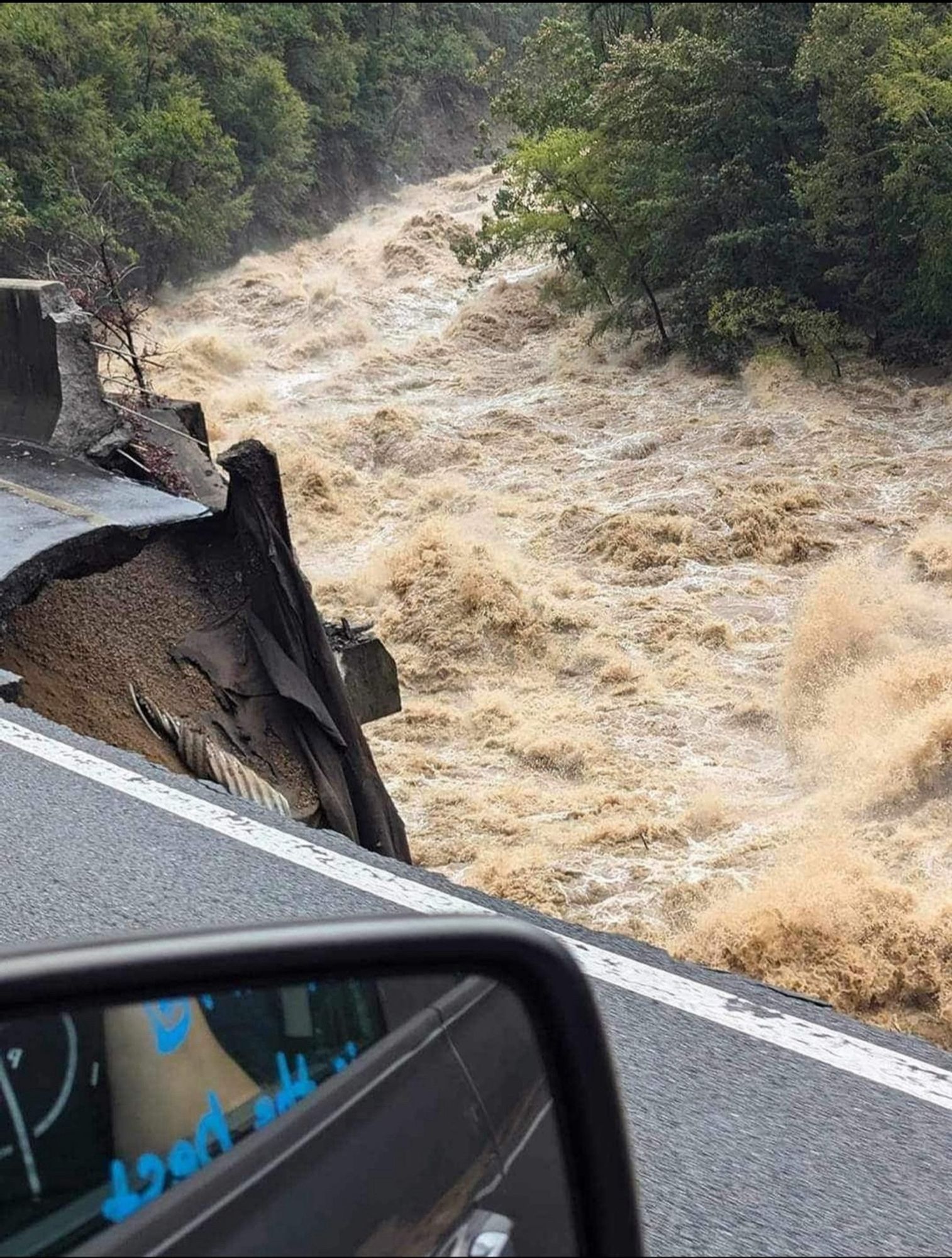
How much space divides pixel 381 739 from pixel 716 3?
16.7m

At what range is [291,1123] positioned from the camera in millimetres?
1119

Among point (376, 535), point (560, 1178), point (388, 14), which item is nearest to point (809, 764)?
point (376, 535)

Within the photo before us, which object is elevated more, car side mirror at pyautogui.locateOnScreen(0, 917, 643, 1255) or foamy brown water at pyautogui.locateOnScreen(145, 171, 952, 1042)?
car side mirror at pyautogui.locateOnScreen(0, 917, 643, 1255)

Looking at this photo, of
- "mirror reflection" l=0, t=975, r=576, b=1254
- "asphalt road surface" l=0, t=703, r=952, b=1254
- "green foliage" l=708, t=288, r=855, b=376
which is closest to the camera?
"mirror reflection" l=0, t=975, r=576, b=1254

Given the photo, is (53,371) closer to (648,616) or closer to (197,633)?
(197,633)

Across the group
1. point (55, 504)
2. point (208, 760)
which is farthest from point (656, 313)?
point (208, 760)

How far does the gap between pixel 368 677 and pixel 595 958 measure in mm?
4118

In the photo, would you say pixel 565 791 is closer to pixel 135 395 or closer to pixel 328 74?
pixel 135 395

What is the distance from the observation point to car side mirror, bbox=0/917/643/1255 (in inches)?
41.1

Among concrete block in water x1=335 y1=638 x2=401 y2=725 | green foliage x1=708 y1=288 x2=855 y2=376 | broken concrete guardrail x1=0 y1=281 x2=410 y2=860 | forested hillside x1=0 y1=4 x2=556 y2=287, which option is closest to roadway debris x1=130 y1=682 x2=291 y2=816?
broken concrete guardrail x1=0 y1=281 x2=410 y2=860

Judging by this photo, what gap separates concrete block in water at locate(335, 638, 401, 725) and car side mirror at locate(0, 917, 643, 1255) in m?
6.25

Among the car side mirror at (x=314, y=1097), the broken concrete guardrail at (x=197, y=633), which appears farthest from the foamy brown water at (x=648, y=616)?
the car side mirror at (x=314, y=1097)

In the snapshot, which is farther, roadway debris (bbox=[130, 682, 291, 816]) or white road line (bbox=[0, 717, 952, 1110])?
roadway debris (bbox=[130, 682, 291, 816])

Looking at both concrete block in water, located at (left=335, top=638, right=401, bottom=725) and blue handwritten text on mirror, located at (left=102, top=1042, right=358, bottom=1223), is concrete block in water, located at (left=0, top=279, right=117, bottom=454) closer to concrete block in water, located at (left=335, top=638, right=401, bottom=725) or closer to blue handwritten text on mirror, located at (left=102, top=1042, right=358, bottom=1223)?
concrete block in water, located at (left=335, top=638, right=401, bottom=725)
